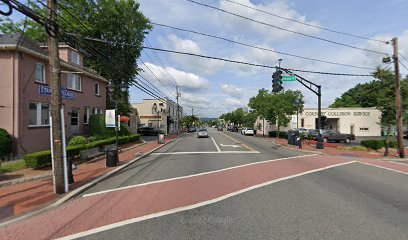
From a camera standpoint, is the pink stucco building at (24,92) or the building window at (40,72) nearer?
the pink stucco building at (24,92)

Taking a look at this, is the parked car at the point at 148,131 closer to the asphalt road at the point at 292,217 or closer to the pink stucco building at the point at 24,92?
the pink stucco building at the point at 24,92

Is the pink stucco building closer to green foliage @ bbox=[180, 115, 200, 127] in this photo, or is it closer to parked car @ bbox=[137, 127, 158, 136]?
parked car @ bbox=[137, 127, 158, 136]

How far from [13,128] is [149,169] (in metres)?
8.48

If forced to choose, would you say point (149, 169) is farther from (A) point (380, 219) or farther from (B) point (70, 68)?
(B) point (70, 68)

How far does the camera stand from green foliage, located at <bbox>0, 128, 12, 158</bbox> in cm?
1488

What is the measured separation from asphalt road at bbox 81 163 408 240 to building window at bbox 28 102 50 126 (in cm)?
1491

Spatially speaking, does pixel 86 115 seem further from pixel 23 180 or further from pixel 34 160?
pixel 23 180

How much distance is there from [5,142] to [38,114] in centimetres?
369

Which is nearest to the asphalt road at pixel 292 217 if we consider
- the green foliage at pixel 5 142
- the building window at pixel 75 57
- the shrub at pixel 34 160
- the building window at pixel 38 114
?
the shrub at pixel 34 160

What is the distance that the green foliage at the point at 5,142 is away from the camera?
14.9 m

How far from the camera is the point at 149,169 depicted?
45.5 feet

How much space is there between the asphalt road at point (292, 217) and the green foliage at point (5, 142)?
40.5 feet

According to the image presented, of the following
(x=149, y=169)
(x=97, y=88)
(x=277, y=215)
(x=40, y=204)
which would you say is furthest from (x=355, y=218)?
(x=97, y=88)

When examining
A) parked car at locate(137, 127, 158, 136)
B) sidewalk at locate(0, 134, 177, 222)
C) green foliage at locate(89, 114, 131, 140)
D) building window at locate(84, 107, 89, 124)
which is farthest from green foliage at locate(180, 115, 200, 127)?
sidewalk at locate(0, 134, 177, 222)
